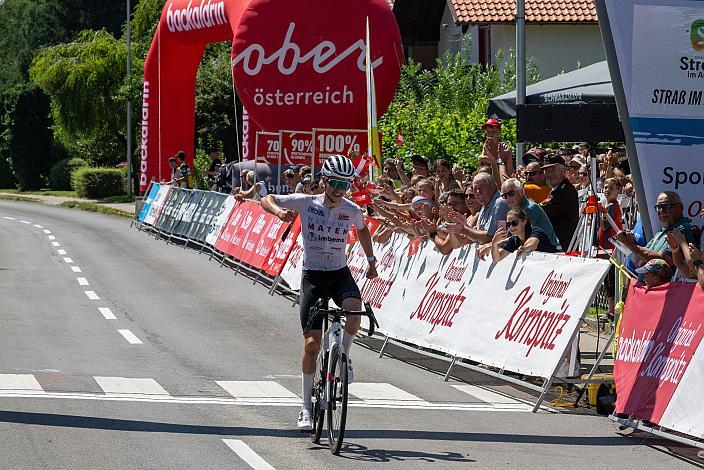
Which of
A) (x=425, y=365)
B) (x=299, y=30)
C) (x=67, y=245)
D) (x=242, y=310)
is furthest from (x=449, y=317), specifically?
(x=67, y=245)

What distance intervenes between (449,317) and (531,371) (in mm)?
1885

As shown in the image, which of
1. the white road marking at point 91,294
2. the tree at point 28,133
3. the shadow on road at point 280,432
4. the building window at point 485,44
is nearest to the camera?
the shadow on road at point 280,432

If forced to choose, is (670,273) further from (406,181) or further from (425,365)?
(406,181)

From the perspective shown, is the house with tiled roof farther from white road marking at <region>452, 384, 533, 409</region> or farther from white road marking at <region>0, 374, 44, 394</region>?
white road marking at <region>0, 374, 44, 394</region>

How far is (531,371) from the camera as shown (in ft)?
36.0

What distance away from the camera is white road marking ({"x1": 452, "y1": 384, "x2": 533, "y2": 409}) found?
11.1m

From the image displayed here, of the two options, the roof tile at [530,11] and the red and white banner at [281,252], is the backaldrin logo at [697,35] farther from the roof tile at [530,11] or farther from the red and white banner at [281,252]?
the roof tile at [530,11]

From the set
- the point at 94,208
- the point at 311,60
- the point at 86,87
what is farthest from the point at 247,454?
the point at 86,87

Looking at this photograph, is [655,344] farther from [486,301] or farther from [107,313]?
[107,313]

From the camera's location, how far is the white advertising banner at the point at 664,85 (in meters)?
11.1

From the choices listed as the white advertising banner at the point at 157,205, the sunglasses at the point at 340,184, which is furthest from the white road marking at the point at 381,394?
the white advertising banner at the point at 157,205

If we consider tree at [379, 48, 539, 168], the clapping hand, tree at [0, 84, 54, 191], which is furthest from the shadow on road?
tree at [0, 84, 54, 191]

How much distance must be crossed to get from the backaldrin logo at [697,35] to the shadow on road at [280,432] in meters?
3.57

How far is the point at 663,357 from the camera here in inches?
374
